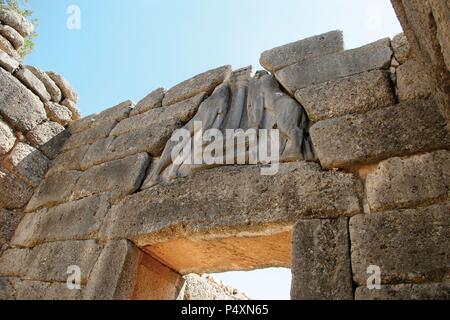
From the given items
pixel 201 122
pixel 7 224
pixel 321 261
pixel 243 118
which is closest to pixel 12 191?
pixel 7 224

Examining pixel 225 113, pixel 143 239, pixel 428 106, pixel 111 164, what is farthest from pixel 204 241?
pixel 428 106

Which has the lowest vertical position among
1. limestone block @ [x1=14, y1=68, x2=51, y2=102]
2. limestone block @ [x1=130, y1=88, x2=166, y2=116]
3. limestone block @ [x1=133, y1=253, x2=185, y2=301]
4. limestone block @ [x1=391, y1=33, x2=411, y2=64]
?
limestone block @ [x1=133, y1=253, x2=185, y2=301]

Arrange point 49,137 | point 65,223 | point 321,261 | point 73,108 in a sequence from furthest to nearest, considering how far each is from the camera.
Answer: point 73,108 < point 49,137 < point 65,223 < point 321,261

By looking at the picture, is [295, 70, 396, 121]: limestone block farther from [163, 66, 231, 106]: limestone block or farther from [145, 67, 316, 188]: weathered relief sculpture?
[163, 66, 231, 106]: limestone block

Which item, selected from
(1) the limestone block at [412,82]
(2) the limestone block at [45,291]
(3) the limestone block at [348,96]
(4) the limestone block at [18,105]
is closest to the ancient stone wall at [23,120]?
(4) the limestone block at [18,105]

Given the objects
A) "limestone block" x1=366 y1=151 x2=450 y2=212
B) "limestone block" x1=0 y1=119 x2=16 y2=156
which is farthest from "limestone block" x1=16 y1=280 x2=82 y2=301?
"limestone block" x1=366 y1=151 x2=450 y2=212

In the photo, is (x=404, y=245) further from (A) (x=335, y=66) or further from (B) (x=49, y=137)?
(B) (x=49, y=137)

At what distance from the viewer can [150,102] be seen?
168 inches

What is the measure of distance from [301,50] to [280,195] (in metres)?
1.44

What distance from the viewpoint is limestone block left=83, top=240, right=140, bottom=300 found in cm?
282

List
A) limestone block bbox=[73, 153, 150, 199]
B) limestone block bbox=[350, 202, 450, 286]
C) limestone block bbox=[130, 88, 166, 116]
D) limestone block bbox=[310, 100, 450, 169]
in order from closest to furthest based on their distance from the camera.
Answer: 1. limestone block bbox=[350, 202, 450, 286]
2. limestone block bbox=[310, 100, 450, 169]
3. limestone block bbox=[73, 153, 150, 199]
4. limestone block bbox=[130, 88, 166, 116]

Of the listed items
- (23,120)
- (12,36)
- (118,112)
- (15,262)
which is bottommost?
(15,262)

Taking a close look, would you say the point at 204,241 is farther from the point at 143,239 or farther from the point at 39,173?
the point at 39,173

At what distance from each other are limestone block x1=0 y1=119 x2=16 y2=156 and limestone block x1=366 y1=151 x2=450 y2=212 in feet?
11.5
